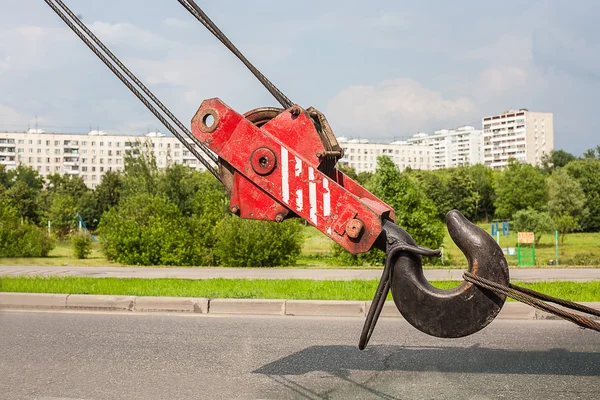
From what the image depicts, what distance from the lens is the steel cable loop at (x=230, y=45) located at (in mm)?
3875

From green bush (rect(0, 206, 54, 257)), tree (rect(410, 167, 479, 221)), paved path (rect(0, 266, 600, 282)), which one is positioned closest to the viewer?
paved path (rect(0, 266, 600, 282))

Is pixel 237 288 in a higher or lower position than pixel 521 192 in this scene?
lower

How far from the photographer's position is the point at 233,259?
68.2 feet

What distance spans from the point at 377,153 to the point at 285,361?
167405 mm

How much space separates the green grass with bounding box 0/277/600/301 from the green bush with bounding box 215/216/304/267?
785cm

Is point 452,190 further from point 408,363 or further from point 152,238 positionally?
point 408,363

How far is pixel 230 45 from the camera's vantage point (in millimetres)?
3863

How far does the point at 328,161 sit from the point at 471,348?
11.2 ft

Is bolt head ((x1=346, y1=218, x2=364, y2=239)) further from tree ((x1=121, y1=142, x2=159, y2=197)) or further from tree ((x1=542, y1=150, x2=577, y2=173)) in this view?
tree ((x1=542, y1=150, x2=577, y2=173))

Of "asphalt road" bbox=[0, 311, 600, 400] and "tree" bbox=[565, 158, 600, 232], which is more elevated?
"tree" bbox=[565, 158, 600, 232]

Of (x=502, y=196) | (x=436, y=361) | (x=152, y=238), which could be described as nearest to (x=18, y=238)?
(x=152, y=238)

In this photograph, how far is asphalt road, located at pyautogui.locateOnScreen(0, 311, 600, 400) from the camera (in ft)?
16.9

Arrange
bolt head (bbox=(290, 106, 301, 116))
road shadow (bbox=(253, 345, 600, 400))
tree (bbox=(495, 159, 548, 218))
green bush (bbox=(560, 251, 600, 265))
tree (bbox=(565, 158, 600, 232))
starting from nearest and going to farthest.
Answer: bolt head (bbox=(290, 106, 301, 116)), road shadow (bbox=(253, 345, 600, 400)), green bush (bbox=(560, 251, 600, 265)), tree (bbox=(565, 158, 600, 232)), tree (bbox=(495, 159, 548, 218))

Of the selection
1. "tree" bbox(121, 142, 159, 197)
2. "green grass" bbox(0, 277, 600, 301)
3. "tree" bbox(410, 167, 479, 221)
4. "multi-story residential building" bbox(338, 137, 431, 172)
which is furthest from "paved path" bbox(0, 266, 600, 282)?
"multi-story residential building" bbox(338, 137, 431, 172)
